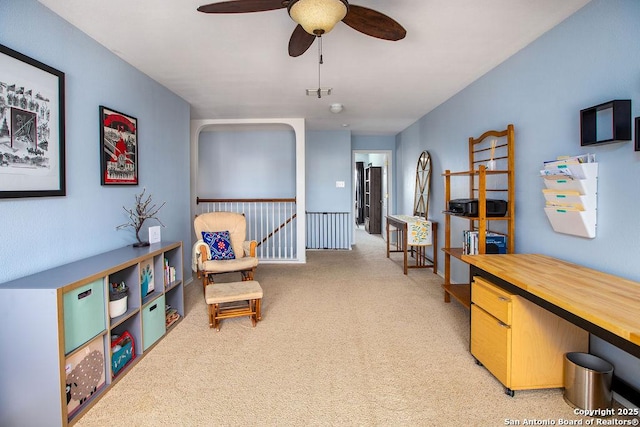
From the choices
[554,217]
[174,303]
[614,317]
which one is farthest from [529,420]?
[174,303]

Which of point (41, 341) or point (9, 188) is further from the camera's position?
point (9, 188)

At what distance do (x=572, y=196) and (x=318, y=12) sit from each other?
1.96 metres

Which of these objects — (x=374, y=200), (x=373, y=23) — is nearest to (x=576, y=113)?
(x=373, y=23)

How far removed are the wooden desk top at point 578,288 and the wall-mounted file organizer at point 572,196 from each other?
262 mm

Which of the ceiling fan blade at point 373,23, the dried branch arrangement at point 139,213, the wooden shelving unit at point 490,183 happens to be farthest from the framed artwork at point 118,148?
the wooden shelving unit at point 490,183

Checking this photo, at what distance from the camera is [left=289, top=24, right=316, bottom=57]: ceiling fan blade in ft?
6.47

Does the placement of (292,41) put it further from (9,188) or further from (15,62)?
(9,188)

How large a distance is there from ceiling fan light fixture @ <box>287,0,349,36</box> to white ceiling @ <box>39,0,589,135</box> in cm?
73

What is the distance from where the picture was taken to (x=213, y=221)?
13.8 feet

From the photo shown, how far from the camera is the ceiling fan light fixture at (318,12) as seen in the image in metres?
1.55

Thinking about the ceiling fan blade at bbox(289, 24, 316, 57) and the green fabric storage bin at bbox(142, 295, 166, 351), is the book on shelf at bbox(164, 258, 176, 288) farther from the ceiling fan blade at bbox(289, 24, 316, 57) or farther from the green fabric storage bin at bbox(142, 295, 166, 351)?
the ceiling fan blade at bbox(289, 24, 316, 57)

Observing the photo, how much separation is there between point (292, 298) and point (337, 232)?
3351mm

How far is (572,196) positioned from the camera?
2.20m

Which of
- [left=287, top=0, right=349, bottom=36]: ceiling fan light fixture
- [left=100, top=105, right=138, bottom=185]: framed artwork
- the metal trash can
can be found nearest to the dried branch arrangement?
[left=100, top=105, right=138, bottom=185]: framed artwork
